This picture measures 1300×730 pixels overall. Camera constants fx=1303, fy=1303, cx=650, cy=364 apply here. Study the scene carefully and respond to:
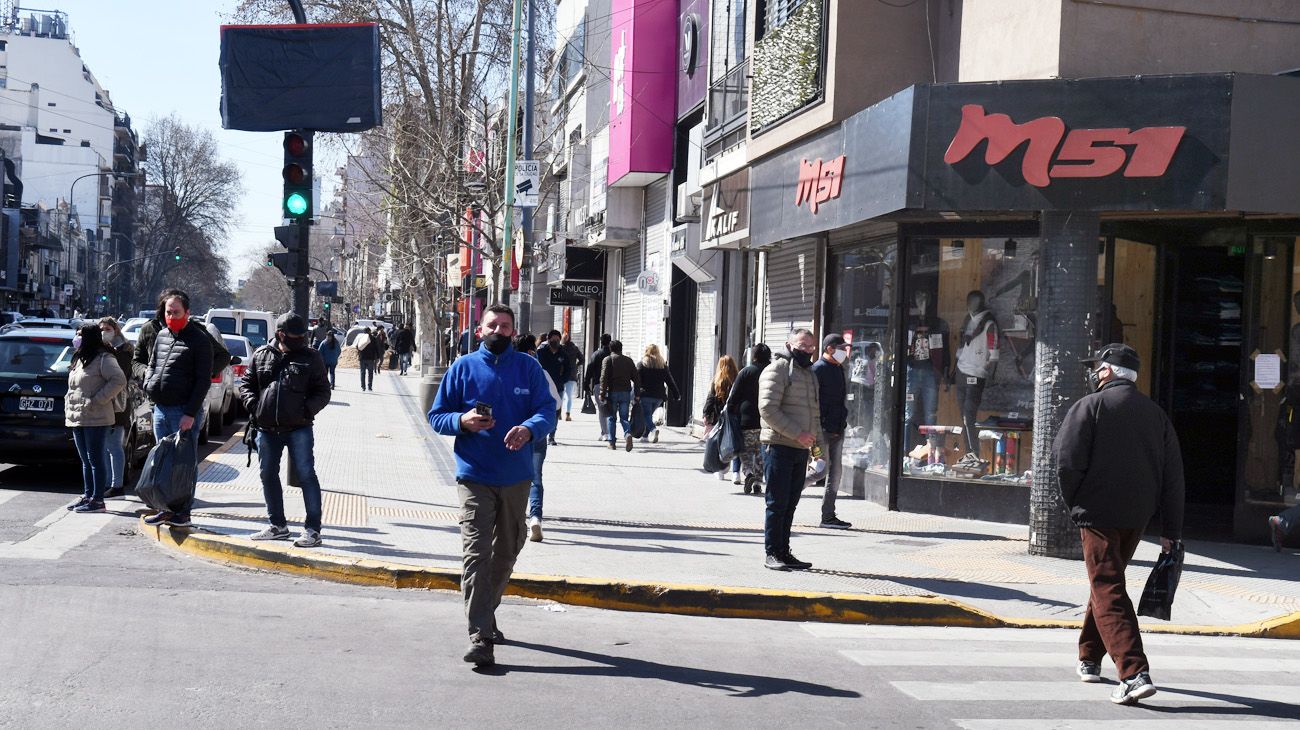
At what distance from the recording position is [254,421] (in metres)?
9.73

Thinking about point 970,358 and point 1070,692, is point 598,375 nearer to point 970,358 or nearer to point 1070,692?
point 970,358

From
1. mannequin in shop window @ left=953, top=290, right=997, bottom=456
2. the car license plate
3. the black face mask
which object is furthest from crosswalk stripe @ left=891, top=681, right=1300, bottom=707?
the car license plate

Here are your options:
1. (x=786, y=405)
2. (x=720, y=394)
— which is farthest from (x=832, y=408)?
(x=720, y=394)

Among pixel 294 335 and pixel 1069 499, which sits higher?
pixel 294 335

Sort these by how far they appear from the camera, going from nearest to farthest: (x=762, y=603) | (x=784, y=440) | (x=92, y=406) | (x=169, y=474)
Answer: (x=762, y=603) → (x=169, y=474) → (x=784, y=440) → (x=92, y=406)

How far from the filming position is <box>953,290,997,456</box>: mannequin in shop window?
1332 centimetres

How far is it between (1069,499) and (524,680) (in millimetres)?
2976

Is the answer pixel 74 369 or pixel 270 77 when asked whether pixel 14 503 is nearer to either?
pixel 74 369

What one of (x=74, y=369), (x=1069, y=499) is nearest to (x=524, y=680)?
(x=1069, y=499)

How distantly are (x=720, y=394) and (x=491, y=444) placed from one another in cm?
955

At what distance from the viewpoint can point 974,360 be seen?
13406 mm

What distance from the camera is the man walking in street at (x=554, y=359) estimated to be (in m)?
20.4

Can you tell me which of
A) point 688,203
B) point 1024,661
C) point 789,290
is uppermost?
point 688,203

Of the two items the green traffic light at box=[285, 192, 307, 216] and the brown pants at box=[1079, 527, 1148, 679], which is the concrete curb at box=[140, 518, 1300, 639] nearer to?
the brown pants at box=[1079, 527, 1148, 679]
